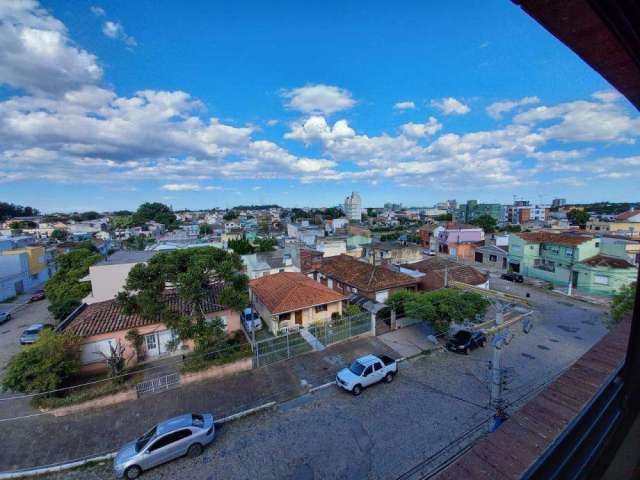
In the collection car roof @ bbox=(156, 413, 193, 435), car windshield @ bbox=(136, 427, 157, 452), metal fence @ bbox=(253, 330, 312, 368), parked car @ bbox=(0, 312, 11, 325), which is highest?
car roof @ bbox=(156, 413, 193, 435)

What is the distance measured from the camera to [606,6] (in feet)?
2.49

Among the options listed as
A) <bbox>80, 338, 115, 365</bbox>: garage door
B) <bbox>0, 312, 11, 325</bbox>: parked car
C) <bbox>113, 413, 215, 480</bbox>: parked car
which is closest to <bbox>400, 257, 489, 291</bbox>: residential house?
<bbox>113, 413, 215, 480</bbox>: parked car

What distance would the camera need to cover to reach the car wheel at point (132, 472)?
7.92 meters

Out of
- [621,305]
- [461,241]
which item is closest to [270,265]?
[621,305]

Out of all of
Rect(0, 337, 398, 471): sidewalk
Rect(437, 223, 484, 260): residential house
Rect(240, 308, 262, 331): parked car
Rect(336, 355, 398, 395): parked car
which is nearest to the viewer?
Rect(0, 337, 398, 471): sidewalk

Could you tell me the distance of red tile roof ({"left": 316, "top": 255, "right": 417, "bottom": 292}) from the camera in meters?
20.2

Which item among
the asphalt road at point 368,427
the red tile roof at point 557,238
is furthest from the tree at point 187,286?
the red tile roof at point 557,238

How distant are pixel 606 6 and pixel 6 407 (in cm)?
1848

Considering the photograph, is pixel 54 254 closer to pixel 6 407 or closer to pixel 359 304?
pixel 6 407

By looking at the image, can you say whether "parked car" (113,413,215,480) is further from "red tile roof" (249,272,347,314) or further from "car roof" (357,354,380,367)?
"red tile roof" (249,272,347,314)

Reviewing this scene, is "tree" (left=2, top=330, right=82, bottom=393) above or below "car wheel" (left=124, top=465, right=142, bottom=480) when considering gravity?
above

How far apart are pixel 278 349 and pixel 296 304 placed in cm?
298

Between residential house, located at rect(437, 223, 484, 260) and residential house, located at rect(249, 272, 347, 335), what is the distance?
27.6 meters

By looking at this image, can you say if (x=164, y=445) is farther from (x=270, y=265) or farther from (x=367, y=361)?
(x=270, y=265)
